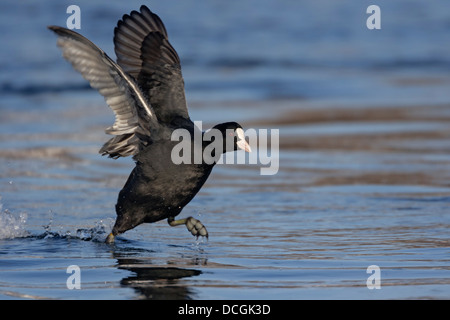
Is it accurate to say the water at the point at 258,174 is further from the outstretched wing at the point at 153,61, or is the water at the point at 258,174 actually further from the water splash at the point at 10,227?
the outstretched wing at the point at 153,61

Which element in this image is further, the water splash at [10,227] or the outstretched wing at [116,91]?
the water splash at [10,227]

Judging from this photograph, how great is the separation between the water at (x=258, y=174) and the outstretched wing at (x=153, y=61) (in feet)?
3.22

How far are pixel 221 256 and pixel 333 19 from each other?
14.1 m

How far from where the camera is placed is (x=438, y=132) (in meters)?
10.2

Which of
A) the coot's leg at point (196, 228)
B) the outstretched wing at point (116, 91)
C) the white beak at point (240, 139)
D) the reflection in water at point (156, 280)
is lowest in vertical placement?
the reflection in water at point (156, 280)

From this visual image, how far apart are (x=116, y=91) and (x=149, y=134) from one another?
1.38ft

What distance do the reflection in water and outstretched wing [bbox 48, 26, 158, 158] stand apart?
82 cm

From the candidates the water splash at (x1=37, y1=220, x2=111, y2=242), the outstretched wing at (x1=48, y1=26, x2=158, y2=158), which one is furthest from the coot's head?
the water splash at (x1=37, y1=220, x2=111, y2=242)

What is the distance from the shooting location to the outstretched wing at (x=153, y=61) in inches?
236

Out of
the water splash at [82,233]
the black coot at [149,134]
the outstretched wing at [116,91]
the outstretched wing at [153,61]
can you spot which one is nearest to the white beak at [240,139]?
the black coot at [149,134]

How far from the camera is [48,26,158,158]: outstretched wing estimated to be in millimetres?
5172

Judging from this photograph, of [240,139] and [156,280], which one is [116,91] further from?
[156,280]

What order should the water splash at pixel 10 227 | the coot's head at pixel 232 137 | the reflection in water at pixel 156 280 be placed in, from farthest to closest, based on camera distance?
1. the water splash at pixel 10 227
2. the coot's head at pixel 232 137
3. the reflection in water at pixel 156 280

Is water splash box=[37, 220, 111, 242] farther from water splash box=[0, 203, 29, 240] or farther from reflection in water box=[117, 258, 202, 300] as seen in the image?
reflection in water box=[117, 258, 202, 300]
